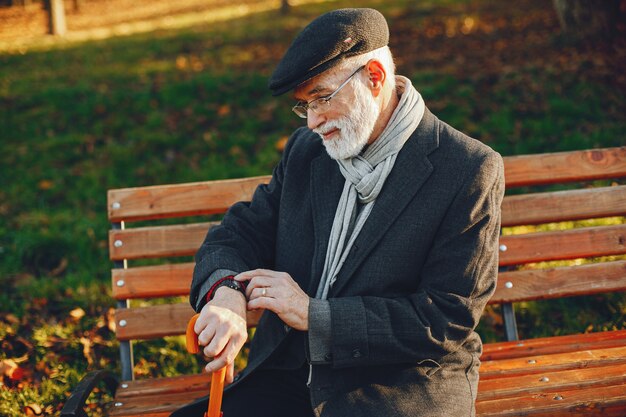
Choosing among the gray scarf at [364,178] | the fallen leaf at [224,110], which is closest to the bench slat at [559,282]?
the gray scarf at [364,178]

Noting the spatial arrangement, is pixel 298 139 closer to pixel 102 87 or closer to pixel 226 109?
pixel 226 109

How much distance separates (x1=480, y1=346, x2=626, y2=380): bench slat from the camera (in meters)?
3.07

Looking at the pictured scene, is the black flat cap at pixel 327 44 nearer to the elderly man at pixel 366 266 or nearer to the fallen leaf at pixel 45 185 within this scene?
the elderly man at pixel 366 266

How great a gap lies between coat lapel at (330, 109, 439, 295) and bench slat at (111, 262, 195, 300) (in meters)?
1.08

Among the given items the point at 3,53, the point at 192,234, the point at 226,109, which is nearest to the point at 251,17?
the point at 3,53

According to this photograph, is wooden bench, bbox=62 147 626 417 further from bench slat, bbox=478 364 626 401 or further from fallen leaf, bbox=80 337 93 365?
fallen leaf, bbox=80 337 93 365

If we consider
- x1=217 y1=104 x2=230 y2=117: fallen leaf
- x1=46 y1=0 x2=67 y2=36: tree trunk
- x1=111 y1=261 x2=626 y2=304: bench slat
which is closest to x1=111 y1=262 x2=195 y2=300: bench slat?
x1=111 y1=261 x2=626 y2=304: bench slat

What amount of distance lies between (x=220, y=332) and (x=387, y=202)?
80cm

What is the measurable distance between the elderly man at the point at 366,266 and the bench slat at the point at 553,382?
0.34m

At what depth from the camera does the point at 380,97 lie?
2.65 meters

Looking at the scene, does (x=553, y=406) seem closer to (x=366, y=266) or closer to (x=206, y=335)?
(x=366, y=266)

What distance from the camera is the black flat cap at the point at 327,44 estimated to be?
8.08 ft

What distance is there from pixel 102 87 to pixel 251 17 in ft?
16.3

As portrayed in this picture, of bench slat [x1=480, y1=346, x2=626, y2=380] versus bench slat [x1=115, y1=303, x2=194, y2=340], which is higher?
bench slat [x1=115, y1=303, x2=194, y2=340]
